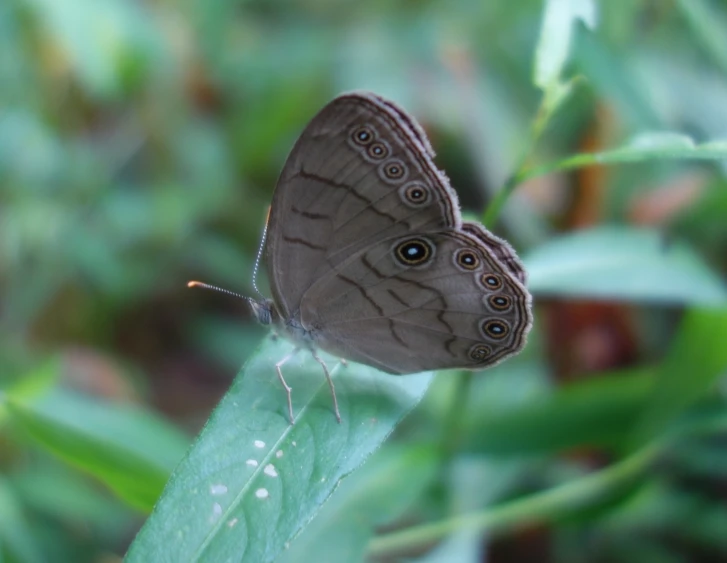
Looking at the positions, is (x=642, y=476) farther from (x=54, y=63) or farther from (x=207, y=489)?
(x=54, y=63)

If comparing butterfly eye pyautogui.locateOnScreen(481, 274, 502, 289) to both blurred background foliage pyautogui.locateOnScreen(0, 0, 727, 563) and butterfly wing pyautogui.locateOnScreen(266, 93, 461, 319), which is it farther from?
blurred background foliage pyautogui.locateOnScreen(0, 0, 727, 563)

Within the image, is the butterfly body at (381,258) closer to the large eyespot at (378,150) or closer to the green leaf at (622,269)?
the large eyespot at (378,150)

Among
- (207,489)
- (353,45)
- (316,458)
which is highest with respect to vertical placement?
(353,45)

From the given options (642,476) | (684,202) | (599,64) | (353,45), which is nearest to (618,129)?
(684,202)

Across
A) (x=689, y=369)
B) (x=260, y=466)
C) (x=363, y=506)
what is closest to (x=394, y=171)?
(x=260, y=466)

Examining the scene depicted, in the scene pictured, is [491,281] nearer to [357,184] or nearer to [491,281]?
[491,281]
